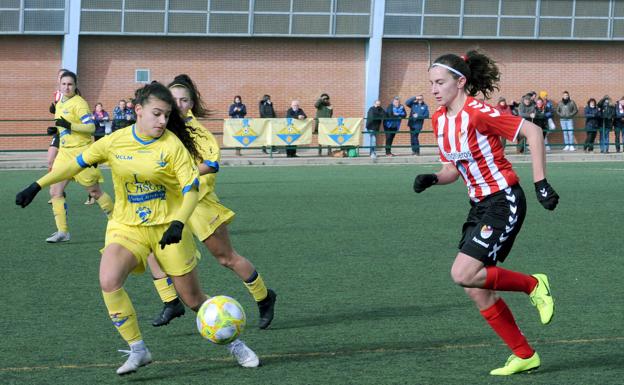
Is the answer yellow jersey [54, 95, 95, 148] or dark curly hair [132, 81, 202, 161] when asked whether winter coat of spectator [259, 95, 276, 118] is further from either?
dark curly hair [132, 81, 202, 161]

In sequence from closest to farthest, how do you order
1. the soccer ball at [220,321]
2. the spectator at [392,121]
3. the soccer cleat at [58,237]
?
the soccer ball at [220,321] < the soccer cleat at [58,237] < the spectator at [392,121]

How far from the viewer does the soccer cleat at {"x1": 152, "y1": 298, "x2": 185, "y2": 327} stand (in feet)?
26.0

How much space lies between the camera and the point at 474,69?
655cm

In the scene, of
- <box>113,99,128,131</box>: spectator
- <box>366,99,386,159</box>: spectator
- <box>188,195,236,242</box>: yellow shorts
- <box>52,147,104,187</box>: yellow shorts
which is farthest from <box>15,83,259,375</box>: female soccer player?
<box>366,99,386,159</box>: spectator

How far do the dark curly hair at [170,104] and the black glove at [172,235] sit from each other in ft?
2.66

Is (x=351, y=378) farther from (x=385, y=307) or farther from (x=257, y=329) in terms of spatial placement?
(x=385, y=307)

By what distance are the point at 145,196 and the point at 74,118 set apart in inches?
285

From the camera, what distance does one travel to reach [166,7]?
1361 inches

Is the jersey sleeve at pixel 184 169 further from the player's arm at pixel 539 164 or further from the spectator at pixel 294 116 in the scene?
the spectator at pixel 294 116

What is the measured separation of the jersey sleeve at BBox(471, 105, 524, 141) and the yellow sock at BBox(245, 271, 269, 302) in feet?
7.59

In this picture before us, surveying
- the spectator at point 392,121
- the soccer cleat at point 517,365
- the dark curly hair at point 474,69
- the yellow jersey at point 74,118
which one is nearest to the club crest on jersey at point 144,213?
the dark curly hair at point 474,69

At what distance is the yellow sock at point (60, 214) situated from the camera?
12.9 metres

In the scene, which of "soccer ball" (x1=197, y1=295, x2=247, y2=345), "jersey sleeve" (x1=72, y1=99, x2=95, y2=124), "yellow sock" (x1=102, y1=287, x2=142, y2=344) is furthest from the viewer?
"jersey sleeve" (x1=72, y1=99, x2=95, y2=124)

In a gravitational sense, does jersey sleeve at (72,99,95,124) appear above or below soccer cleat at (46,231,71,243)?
above
